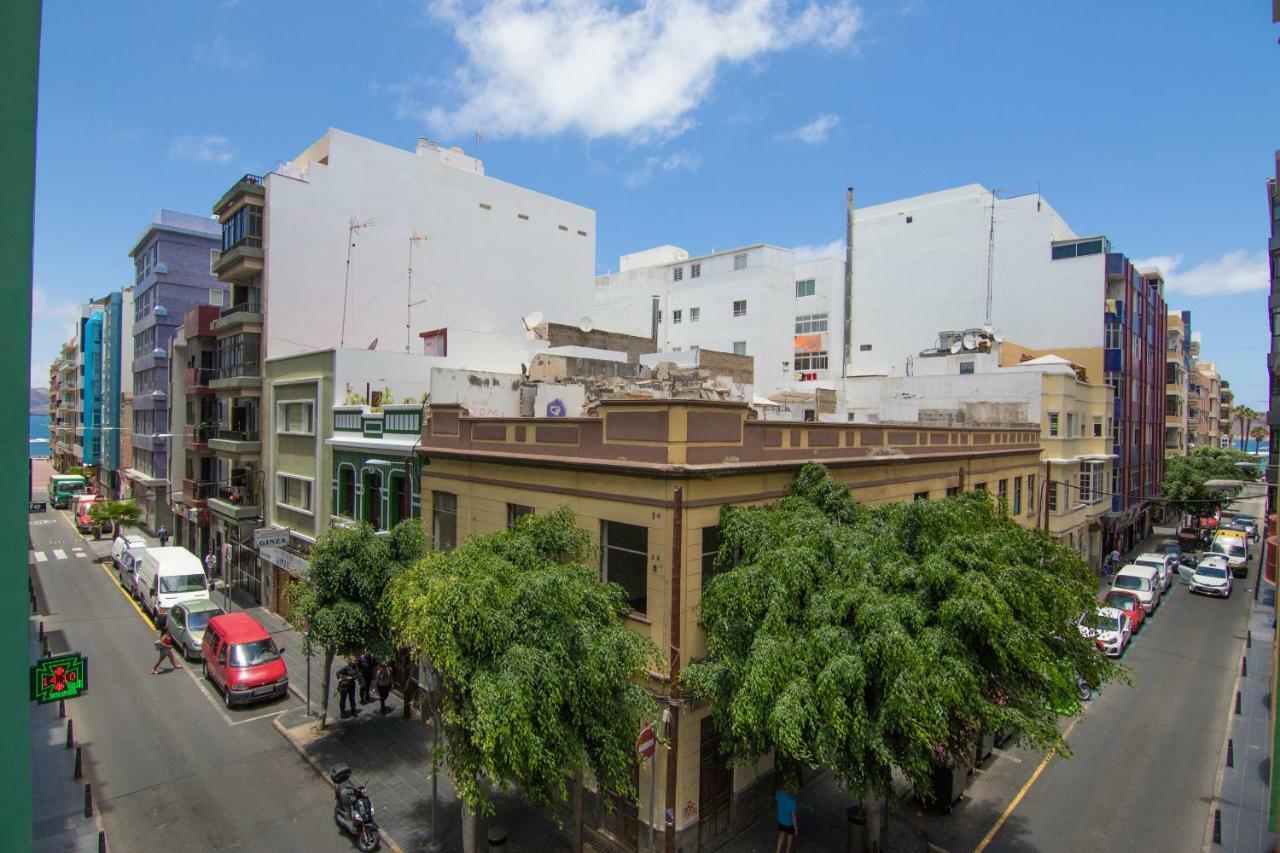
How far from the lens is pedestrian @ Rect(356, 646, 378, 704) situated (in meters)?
19.6

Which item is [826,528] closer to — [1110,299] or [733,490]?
[733,490]

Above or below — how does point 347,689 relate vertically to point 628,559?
below

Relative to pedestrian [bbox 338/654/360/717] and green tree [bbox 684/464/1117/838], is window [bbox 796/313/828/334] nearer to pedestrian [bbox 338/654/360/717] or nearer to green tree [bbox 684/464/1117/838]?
green tree [bbox 684/464/1117/838]

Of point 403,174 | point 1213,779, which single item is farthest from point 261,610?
point 1213,779

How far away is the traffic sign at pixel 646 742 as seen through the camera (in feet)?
36.5

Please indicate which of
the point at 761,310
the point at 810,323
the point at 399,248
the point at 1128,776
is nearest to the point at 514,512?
the point at 1128,776

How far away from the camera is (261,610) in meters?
29.2

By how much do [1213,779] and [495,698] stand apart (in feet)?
59.1

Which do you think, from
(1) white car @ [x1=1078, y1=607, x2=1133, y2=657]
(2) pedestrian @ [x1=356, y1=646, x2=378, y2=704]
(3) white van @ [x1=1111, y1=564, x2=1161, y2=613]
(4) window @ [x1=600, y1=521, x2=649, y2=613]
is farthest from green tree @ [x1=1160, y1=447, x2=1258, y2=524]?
(2) pedestrian @ [x1=356, y1=646, x2=378, y2=704]

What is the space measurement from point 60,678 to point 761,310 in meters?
42.7

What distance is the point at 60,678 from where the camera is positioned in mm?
12648

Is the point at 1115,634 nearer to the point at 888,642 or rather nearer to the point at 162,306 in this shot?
the point at 888,642

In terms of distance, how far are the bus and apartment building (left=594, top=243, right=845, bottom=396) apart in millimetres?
53097

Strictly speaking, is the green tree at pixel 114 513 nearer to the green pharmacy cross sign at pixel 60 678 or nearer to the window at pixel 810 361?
the green pharmacy cross sign at pixel 60 678
